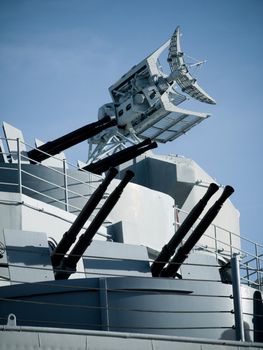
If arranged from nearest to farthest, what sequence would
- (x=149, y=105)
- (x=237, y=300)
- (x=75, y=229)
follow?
(x=237, y=300) < (x=75, y=229) < (x=149, y=105)

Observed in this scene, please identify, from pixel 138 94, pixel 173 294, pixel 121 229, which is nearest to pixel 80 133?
pixel 138 94

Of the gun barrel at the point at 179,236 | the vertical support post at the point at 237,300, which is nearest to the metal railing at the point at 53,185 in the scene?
the gun barrel at the point at 179,236

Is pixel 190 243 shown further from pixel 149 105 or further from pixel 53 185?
pixel 149 105

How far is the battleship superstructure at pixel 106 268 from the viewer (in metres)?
10.1

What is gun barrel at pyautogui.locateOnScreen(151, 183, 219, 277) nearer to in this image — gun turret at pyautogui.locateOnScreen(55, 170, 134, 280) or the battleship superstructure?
the battleship superstructure

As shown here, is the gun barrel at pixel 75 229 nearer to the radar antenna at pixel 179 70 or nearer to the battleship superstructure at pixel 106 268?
the battleship superstructure at pixel 106 268

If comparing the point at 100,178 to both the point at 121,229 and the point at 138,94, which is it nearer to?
the point at 121,229

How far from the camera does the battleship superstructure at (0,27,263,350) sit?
10117 mm

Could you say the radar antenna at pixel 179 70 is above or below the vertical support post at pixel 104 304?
above

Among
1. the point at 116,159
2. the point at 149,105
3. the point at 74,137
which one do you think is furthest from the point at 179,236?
the point at 149,105

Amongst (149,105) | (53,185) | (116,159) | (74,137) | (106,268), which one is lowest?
(106,268)

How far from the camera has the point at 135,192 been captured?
600 inches

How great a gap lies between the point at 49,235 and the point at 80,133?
4.51m

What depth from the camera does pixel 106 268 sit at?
38.7 ft
